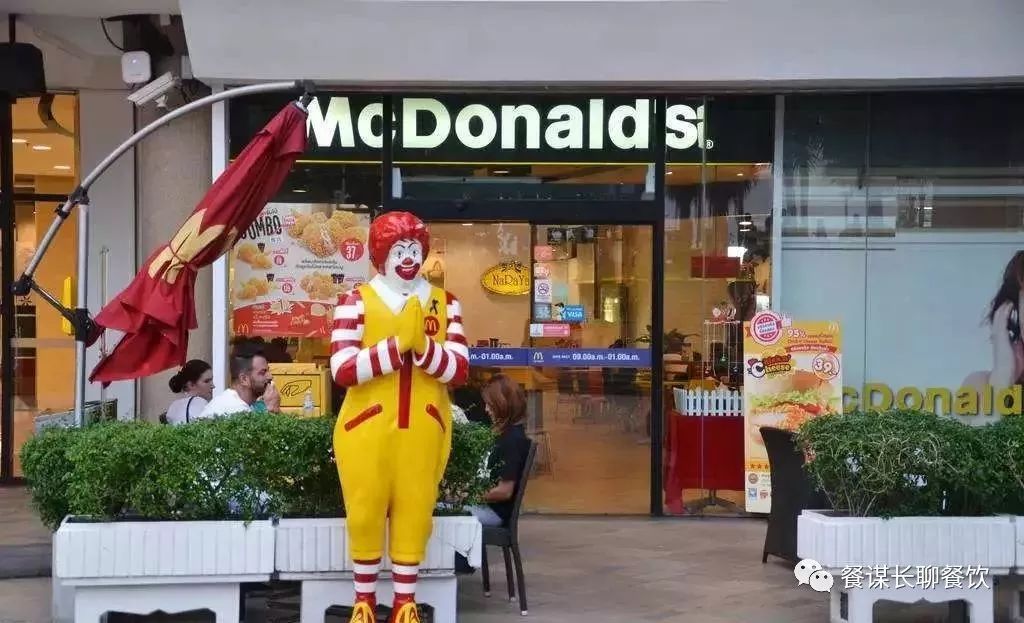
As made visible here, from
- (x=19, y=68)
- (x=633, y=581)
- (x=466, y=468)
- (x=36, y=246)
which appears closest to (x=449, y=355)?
(x=466, y=468)

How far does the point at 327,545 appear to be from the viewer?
20.1 feet

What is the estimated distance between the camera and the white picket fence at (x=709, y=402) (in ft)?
33.0

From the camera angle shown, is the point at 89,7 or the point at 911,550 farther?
the point at 89,7

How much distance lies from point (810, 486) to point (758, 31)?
350 centimetres

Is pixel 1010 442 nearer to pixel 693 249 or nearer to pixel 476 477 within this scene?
pixel 476 477

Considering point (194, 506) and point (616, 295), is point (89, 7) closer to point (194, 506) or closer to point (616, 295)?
point (616, 295)

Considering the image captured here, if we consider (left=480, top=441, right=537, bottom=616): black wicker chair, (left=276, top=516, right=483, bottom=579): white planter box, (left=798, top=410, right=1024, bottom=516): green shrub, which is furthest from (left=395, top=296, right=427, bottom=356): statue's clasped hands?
(left=798, top=410, right=1024, bottom=516): green shrub

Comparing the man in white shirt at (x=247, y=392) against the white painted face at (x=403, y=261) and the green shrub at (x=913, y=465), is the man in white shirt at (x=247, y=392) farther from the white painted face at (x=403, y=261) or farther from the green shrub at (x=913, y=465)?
the green shrub at (x=913, y=465)

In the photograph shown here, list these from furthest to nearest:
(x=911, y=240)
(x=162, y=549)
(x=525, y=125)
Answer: (x=911, y=240) < (x=525, y=125) < (x=162, y=549)

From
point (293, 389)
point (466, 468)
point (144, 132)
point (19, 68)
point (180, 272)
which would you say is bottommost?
point (466, 468)

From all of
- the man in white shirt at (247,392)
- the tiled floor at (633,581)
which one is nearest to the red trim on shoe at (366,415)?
the tiled floor at (633,581)

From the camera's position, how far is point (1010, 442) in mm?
6312

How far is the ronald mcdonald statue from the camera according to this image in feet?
18.6

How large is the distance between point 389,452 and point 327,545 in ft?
2.48
